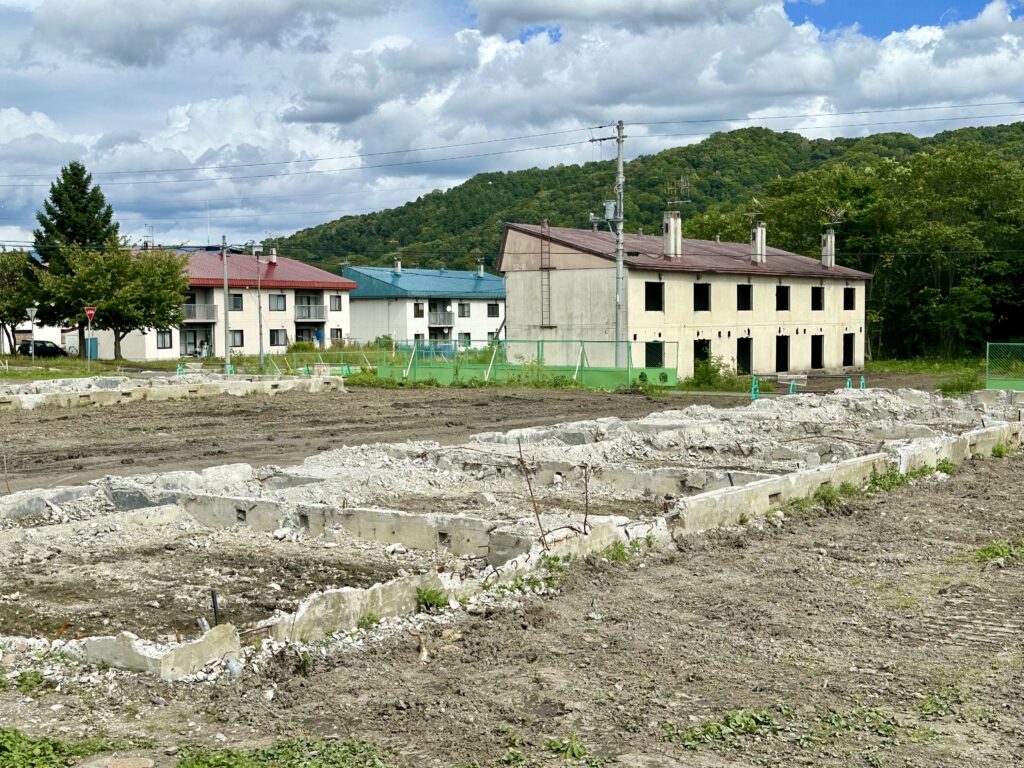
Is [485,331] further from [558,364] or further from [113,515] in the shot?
[113,515]

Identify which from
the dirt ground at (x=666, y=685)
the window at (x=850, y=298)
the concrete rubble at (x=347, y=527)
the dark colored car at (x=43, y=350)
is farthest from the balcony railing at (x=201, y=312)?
the dirt ground at (x=666, y=685)

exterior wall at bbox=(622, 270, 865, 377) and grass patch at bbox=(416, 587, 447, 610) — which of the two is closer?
grass patch at bbox=(416, 587, 447, 610)

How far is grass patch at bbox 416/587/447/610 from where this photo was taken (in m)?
8.68

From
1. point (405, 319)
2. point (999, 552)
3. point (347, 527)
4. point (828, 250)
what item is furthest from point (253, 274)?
point (999, 552)

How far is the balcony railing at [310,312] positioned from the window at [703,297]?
32.6 meters

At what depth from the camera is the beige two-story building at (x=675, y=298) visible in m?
42.7

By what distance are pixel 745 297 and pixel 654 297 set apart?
6535mm

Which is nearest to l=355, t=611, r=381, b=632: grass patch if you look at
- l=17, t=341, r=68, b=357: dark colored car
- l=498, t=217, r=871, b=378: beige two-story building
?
l=498, t=217, r=871, b=378: beige two-story building

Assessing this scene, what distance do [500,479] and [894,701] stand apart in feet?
29.7

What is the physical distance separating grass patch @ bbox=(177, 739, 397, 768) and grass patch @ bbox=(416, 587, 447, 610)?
2.58 meters

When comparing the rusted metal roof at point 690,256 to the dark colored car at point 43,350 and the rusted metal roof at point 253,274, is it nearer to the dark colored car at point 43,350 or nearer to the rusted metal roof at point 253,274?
the rusted metal roof at point 253,274

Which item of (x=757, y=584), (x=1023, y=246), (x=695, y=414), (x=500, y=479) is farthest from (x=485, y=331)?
(x=757, y=584)

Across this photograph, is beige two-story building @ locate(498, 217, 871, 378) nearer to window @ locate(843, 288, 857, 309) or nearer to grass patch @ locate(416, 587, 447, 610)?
window @ locate(843, 288, 857, 309)

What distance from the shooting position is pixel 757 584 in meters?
9.74
